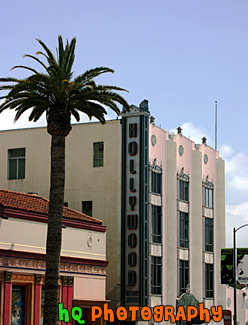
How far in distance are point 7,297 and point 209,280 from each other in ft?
92.4

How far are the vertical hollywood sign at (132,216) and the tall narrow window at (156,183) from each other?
83.9 inches

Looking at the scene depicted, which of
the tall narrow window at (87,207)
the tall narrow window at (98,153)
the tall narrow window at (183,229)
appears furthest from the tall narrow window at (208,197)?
the tall narrow window at (87,207)

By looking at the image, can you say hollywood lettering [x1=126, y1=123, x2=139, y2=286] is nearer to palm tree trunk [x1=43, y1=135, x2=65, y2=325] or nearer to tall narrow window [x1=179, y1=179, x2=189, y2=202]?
tall narrow window [x1=179, y1=179, x2=189, y2=202]

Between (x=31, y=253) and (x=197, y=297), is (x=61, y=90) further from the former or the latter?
(x=197, y=297)

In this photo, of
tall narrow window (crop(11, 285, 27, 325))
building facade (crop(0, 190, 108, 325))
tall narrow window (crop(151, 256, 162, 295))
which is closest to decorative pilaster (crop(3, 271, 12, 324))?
building facade (crop(0, 190, 108, 325))

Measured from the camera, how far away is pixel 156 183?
58.6 m

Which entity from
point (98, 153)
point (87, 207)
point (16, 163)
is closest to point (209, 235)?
point (87, 207)

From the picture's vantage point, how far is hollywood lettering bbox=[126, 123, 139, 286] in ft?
183

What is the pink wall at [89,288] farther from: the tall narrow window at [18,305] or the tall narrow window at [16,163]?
the tall narrow window at [16,163]

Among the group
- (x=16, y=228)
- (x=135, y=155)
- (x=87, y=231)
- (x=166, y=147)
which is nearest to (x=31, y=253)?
(x=16, y=228)

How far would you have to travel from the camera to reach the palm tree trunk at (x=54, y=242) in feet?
119

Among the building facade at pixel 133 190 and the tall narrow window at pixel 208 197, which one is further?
the tall narrow window at pixel 208 197

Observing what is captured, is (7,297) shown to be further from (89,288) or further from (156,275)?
(156,275)

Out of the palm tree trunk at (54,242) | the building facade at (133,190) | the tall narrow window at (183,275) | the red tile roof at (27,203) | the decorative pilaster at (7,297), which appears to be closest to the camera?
the palm tree trunk at (54,242)
